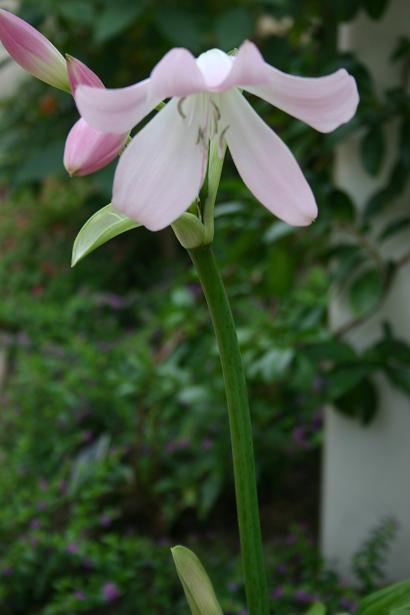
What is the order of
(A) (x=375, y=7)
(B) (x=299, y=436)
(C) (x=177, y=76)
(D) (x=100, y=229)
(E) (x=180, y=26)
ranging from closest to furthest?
(C) (x=177, y=76)
(D) (x=100, y=229)
(A) (x=375, y=7)
(E) (x=180, y=26)
(B) (x=299, y=436)

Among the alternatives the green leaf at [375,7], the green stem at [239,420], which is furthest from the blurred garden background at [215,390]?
the green stem at [239,420]

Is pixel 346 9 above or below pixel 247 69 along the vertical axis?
above

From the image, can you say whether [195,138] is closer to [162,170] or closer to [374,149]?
[162,170]

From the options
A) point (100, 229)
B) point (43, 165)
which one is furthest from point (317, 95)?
point (43, 165)

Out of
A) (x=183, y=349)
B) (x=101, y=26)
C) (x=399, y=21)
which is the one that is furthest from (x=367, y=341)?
(x=101, y=26)

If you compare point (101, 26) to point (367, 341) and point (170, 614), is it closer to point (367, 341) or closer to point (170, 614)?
point (367, 341)

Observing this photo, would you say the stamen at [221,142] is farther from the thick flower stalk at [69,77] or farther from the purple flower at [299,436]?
the purple flower at [299,436]

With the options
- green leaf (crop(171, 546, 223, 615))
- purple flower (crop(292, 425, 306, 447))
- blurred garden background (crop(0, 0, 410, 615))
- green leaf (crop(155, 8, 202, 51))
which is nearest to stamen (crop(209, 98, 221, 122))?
green leaf (crop(171, 546, 223, 615))

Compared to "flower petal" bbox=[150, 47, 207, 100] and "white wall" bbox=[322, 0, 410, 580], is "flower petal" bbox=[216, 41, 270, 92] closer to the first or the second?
"flower petal" bbox=[150, 47, 207, 100]
